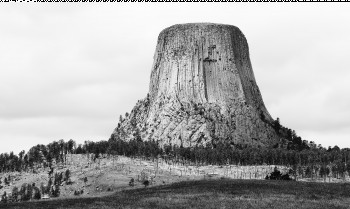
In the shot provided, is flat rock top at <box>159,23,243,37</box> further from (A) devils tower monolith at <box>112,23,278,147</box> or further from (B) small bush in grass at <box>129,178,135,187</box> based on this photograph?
(B) small bush in grass at <box>129,178,135,187</box>

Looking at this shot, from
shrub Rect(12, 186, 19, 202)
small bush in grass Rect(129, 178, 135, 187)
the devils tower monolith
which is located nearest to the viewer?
shrub Rect(12, 186, 19, 202)

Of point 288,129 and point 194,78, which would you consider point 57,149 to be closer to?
point 194,78

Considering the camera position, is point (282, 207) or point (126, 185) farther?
point (126, 185)

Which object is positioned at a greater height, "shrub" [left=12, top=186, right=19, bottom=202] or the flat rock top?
the flat rock top

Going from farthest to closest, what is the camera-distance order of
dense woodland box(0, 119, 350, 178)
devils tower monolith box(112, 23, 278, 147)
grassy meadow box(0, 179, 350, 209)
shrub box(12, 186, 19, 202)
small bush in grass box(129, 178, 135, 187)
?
devils tower monolith box(112, 23, 278, 147) < dense woodland box(0, 119, 350, 178) < small bush in grass box(129, 178, 135, 187) < shrub box(12, 186, 19, 202) < grassy meadow box(0, 179, 350, 209)

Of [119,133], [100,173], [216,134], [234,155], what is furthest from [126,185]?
[119,133]

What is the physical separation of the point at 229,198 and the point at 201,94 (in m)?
96.3

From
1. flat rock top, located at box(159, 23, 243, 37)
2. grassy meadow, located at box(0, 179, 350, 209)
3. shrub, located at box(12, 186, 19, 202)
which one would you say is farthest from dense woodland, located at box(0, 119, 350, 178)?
grassy meadow, located at box(0, 179, 350, 209)

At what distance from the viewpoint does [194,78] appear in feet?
506

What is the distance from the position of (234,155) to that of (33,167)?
3370cm

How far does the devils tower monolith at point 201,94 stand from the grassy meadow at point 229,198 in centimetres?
7366

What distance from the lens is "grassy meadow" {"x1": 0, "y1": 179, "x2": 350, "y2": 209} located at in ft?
171

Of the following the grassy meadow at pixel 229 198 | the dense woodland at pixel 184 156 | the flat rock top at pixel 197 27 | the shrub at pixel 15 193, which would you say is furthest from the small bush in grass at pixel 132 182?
the flat rock top at pixel 197 27

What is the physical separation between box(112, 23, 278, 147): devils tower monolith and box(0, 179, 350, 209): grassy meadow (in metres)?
73.7
